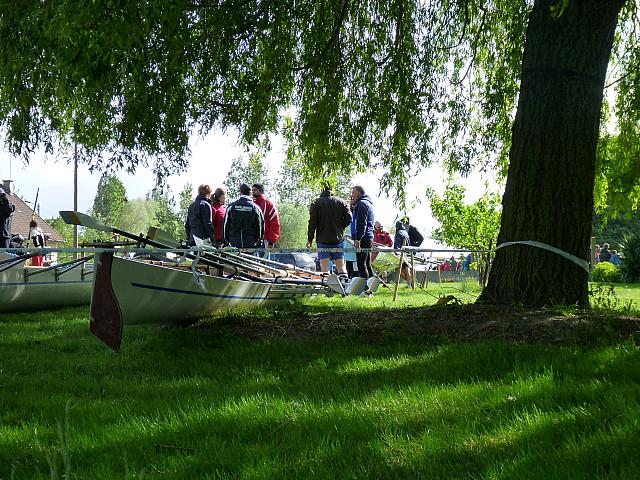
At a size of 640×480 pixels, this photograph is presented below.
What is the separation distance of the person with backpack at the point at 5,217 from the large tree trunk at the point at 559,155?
28.1ft

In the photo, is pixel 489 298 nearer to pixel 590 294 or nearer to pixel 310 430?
pixel 590 294

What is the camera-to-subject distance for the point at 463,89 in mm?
9852

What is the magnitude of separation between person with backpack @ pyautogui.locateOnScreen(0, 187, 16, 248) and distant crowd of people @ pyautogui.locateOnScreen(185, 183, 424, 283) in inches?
118

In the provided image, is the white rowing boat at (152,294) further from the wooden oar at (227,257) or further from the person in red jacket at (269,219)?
the person in red jacket at (269,219)

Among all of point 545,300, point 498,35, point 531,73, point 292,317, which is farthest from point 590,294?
point 498,35

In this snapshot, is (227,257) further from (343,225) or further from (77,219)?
(343,225)

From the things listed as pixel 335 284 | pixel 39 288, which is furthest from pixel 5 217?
pixel 335 284

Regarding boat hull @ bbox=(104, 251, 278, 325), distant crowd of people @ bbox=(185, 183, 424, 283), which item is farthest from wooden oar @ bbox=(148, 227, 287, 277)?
distant crowd of people @ bbox=(185, 183, 424, 283)

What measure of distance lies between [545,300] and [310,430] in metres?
3.60

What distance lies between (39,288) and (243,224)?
3.15m

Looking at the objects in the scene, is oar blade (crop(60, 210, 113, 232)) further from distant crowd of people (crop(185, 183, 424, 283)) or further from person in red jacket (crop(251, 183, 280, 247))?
person in red jacket (crop(251, 183, 280, 247))

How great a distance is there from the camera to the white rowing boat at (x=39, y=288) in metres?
9.27

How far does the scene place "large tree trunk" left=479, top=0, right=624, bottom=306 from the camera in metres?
6.23

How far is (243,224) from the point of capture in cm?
1065
